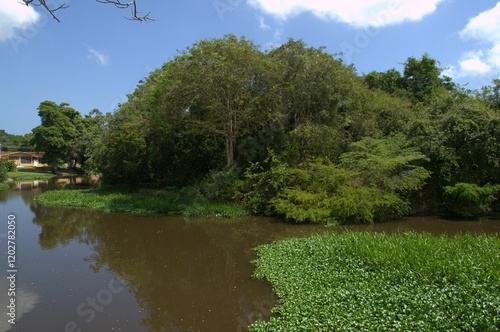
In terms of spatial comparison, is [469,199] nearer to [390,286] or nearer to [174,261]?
[390,286]

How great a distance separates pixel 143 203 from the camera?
18047 mm

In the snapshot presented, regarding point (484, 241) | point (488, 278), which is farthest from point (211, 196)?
point (488, 278)

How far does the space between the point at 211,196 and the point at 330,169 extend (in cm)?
612

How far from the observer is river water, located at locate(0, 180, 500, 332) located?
6129 mm

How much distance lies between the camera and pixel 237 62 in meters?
16.5

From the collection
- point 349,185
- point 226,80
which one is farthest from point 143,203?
point 349,185

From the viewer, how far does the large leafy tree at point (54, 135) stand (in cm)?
4141

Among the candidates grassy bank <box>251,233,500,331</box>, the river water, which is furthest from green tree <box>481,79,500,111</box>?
grassy bank <box>251,233,500,331</box>

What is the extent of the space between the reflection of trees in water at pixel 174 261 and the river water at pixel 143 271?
0.9 inches

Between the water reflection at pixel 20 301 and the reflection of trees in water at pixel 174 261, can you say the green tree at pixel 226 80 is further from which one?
the water reflection at pixel 20 301

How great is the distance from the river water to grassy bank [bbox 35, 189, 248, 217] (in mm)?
1084

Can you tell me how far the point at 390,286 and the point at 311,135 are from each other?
11688mm

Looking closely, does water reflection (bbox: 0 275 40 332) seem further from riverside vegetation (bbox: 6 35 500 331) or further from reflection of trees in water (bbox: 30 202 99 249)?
riverside vegetation (bbox: 6 35 500 331)

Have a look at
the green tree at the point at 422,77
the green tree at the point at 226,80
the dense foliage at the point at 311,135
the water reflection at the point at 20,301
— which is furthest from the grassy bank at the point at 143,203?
the green tree at the point at 422,77
